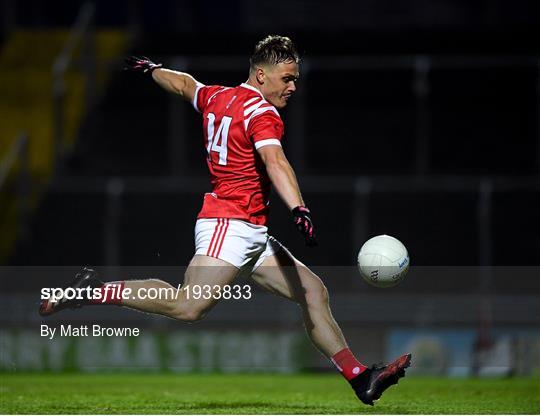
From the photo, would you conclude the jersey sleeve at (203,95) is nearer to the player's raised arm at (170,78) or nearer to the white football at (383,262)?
the player's raised arm at (170,78)

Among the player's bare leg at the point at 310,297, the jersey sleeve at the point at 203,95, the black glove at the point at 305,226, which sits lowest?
the player's bare leg at the point at 310,297

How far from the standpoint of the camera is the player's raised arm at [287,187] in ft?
25.0

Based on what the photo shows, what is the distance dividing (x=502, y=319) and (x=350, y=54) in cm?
677

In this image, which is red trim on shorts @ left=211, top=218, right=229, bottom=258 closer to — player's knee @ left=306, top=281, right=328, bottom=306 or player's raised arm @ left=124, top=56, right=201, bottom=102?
player's knee @ left=306, top=281, right=328, bottom=306

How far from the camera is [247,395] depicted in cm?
1051

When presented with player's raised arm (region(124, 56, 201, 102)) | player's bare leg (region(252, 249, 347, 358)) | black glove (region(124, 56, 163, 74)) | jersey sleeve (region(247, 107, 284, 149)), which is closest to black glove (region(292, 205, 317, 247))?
jersey sleeve (region(247, 107, 284, 149))

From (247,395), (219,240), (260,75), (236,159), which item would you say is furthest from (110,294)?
(247,395)

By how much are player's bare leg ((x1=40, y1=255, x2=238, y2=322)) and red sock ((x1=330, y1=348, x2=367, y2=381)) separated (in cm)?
81

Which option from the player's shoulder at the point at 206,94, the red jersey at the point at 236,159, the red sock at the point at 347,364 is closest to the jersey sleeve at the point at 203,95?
the player's shoulder at the point at 206,94

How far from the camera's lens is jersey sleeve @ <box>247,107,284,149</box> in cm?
802

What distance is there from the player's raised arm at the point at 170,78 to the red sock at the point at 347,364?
1.91 metres

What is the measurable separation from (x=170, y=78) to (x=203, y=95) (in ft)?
1.48

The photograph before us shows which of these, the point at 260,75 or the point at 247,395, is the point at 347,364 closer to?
the point at 260,75

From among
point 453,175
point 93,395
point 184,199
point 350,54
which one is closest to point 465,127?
→ point 453,175
